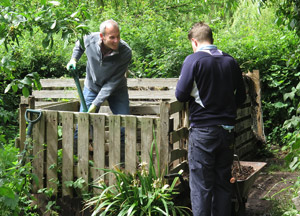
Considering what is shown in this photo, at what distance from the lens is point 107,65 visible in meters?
5.66

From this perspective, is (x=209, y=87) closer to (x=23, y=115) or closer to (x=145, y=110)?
(x=145, y=110)

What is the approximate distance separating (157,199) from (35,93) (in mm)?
4618

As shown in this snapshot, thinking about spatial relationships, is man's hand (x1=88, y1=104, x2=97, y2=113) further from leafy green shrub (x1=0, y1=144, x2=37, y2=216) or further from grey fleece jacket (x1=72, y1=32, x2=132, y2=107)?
leafy green shrub (x1=0, y1=144, x2=37, y2=216)

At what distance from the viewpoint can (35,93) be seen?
828cm

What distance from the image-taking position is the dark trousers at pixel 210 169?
411cm

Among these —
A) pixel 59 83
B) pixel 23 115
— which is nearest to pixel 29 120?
pixel 23 115

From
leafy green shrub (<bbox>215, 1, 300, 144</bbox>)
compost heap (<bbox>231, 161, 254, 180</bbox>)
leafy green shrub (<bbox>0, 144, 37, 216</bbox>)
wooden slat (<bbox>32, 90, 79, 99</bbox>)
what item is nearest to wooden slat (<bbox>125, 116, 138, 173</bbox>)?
leafy green shrub (<bbox>0, 144, 37, 216</bbox>)

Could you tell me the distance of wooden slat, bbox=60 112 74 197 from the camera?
4930 mm

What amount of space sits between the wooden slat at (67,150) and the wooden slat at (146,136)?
83cm

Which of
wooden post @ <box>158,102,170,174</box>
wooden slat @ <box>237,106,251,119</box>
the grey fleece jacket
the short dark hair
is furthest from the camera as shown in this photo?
wooden slat @ <box>237,106,251,119</box>

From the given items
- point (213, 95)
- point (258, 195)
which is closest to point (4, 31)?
point (213, 95)

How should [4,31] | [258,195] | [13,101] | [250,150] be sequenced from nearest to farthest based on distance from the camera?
[4,31], [258,195], [250,150], [13,101]

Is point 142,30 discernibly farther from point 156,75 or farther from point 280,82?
point 280,82

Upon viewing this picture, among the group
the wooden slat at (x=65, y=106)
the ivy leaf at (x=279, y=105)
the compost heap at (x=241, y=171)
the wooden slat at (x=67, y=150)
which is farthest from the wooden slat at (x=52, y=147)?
the ivy leaf at (x=279, y=105)
